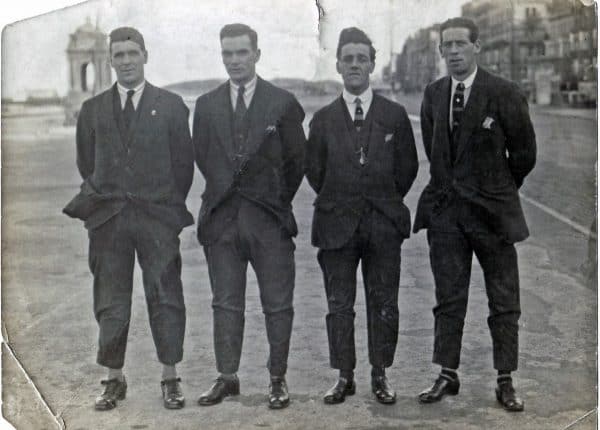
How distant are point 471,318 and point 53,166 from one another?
2.27 m

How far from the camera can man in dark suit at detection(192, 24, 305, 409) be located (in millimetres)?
5695

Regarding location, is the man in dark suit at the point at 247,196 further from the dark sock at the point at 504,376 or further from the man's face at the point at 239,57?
the dark sock at the point at 504,376

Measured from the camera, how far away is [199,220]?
19.1 ft

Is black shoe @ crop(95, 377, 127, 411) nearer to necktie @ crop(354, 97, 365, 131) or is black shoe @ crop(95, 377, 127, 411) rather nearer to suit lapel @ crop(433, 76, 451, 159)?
necktie @ crop(354, 97, 365, 131)

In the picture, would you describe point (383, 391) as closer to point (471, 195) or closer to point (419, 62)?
point (471, 195)

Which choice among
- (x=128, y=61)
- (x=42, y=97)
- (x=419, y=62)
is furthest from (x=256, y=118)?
(x=42, y=97)

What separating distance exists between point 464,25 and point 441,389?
1815 mm

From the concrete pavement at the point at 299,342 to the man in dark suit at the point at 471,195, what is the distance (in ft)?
0.24

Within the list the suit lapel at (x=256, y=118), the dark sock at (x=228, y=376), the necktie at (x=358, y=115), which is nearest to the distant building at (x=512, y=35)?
the necktie at (x=358, y=115)

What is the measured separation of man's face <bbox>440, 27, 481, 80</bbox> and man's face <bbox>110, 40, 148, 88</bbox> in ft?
4.92

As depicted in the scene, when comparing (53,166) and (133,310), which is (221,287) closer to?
(133,310)

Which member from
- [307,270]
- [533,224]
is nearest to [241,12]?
[307,270]

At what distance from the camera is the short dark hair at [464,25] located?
5.82 m

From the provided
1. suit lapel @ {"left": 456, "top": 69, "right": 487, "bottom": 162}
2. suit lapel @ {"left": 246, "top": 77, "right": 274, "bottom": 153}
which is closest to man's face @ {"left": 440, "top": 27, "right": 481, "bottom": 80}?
suit lapel @ {"left": 456, "top": 69, "right": 487, "bottom": 162}
